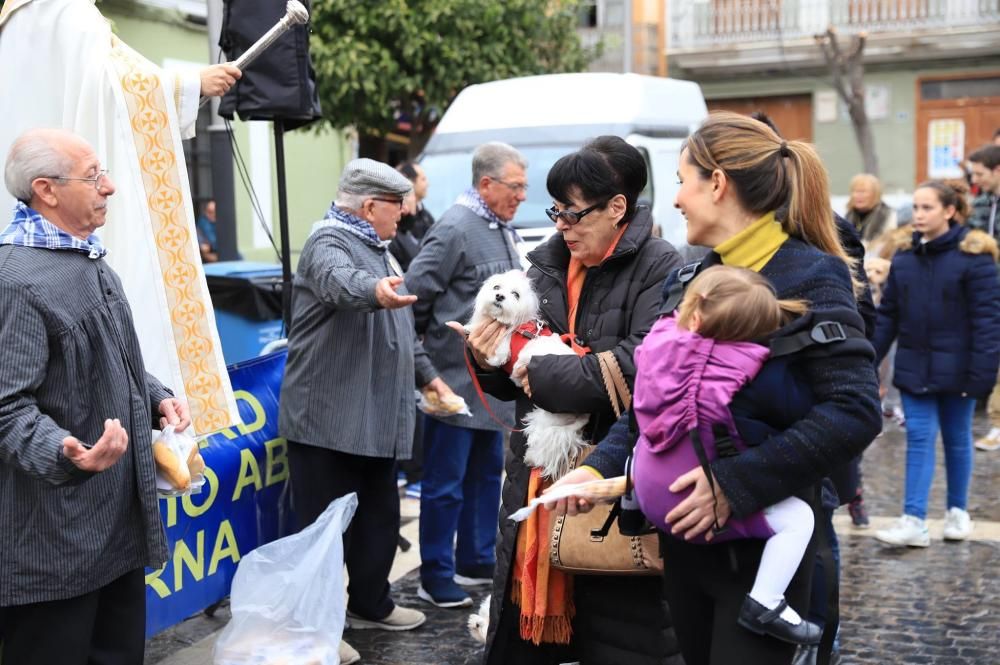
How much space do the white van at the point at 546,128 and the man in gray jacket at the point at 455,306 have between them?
5186 millimetres

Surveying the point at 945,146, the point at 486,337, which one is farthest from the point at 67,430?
the point at 945,146

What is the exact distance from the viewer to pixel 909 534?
6.32m

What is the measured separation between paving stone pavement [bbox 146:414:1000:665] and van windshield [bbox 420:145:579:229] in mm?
4723

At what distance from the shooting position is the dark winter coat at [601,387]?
10.7 ft

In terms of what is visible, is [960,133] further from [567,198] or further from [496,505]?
[567,198]

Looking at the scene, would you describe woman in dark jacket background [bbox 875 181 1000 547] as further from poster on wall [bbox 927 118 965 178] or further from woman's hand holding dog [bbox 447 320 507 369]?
poster on wall [bbox 927 118 965 178]

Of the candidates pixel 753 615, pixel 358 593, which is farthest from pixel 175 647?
pixel 753 615

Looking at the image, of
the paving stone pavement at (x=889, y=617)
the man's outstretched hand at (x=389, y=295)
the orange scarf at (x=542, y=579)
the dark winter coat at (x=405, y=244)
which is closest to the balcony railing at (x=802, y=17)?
the dark winter coat at (x=405, y=244)

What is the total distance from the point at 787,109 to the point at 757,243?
82.0 ft

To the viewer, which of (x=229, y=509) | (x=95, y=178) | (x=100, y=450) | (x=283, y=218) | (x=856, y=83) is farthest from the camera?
(x=856, y=83)

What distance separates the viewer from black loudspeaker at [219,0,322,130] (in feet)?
16.3

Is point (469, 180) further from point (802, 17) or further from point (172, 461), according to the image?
point (802, 17)

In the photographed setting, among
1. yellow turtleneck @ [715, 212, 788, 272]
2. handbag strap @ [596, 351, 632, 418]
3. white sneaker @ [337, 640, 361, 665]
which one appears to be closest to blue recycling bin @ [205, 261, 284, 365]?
white sneaker @ [337, 640, 361, 665]

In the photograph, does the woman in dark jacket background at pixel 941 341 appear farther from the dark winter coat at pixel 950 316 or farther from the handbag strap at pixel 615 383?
the handbag strap at pixel 615 383
